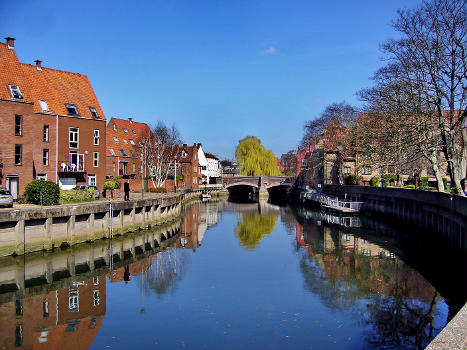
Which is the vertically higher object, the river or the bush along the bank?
the bush along the bank

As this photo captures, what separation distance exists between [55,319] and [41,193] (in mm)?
15853

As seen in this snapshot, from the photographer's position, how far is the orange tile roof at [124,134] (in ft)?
234

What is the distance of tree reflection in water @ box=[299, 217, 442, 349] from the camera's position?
15312 mm

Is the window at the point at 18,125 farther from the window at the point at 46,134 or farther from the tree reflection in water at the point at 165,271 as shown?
the tree reflection in water at the point at 165,271

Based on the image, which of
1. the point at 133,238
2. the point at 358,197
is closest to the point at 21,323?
the point at 133,238

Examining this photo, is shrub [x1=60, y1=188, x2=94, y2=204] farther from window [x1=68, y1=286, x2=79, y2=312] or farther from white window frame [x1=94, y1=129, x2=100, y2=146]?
window [x1=68, y1=286, x2=79, y2=312]

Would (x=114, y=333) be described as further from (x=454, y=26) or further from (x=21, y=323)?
(x=454, y=26)

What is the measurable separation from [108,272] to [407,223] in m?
31.0

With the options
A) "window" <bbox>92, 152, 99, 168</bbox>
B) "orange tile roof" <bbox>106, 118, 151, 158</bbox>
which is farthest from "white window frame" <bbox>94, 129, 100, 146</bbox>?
"orange tile roof" <bbox>106, 118, 151, 158</bbox>

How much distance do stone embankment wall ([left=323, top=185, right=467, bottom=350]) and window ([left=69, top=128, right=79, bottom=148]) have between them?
108 ft

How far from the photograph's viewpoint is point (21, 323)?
Answer: 16.2 m

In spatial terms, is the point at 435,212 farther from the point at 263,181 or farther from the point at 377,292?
the point at 263,181

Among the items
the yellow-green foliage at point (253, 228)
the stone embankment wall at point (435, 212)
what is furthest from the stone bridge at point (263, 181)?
the yellow-green foliage at point (253, 228)

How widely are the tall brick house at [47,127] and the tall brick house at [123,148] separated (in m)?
18.9
